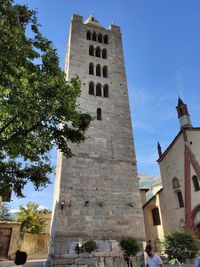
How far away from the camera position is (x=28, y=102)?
27.3 ft

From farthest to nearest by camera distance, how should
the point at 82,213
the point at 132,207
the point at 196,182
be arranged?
the point at 196,182 → the point at 132,207 → the point at 82,213

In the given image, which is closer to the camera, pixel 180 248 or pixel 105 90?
pixel 180 248

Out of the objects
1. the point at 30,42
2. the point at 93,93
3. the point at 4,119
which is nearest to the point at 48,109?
the point at 4,119

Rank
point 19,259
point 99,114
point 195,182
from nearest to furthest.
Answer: point 19,259, point 99,114, point 195,182

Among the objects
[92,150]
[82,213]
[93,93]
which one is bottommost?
[82,213]

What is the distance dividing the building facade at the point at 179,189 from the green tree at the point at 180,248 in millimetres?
4829

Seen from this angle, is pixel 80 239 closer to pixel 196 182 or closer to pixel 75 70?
pixel 196 182

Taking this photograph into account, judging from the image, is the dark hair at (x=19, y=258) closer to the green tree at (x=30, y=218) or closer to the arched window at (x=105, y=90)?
the arched window at (x=105, y=90)

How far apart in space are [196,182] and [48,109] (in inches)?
620

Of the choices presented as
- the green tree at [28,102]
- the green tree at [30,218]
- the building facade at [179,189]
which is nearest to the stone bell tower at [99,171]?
the green tree at [28,102]

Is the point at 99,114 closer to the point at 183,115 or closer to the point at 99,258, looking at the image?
the point at 183,115

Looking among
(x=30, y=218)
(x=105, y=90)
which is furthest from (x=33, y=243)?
(x=105, y=90)

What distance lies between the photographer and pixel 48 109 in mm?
9047

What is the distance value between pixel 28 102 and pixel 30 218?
23.3 metres
